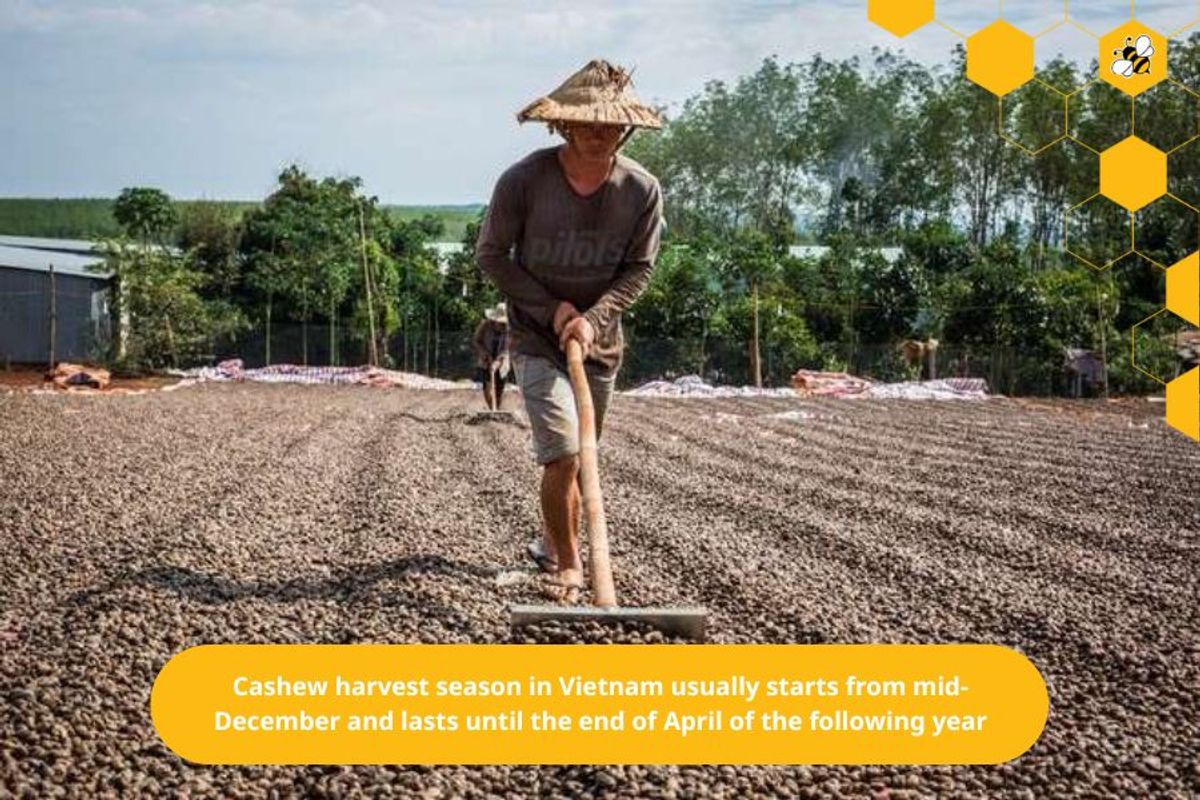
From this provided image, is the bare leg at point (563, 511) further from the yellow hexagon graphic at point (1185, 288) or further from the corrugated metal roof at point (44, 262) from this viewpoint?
the corrugated metal roof at point (44, 262)

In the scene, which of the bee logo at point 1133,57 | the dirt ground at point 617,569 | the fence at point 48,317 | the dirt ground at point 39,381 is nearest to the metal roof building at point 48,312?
the fence at point 48,317

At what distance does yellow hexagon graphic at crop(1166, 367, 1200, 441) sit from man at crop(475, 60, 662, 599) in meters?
4.14

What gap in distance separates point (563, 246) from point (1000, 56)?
128 inches

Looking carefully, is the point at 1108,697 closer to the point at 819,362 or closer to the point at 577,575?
the point at 577,575

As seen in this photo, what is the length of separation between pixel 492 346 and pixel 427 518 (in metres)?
6.37

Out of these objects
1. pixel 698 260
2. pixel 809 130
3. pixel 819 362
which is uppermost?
pixel 809 130

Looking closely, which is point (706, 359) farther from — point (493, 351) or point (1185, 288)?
point (1185, 288)

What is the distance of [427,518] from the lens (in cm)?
591

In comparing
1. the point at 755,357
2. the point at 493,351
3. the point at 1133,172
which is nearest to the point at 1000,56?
the point at 1133,172

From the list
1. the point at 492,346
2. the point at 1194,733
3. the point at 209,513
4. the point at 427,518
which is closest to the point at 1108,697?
the point at 1194,733

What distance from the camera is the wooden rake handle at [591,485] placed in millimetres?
3543

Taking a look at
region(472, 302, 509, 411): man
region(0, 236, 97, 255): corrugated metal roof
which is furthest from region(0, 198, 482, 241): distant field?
region(472, 302, 509, 411): man

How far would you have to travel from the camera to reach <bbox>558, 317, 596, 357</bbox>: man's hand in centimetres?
384

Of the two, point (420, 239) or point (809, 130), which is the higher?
point (809, 130)
